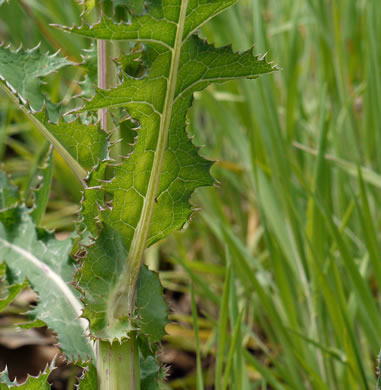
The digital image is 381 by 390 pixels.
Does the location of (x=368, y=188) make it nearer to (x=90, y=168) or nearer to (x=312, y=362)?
(x=312, y=362)

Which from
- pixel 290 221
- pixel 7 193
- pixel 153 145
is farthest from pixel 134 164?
pixel 290 221

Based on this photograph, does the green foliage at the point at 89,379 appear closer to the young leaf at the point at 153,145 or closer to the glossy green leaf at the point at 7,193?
the young leaf at the point at 153,145

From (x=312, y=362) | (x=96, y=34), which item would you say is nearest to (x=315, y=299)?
(x=312, y=362)

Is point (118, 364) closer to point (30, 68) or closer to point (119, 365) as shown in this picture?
point (119, 365)

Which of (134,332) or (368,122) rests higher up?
(368,122)

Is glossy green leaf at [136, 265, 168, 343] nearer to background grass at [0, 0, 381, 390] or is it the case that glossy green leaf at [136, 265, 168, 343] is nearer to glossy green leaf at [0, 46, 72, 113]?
background grass at [0, 0, 381, 390]

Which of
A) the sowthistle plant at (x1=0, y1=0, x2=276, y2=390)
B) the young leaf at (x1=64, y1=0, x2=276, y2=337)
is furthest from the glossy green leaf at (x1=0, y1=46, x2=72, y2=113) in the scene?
the young leaf at (x1=64, y1=0, x2=276, y2=337)
